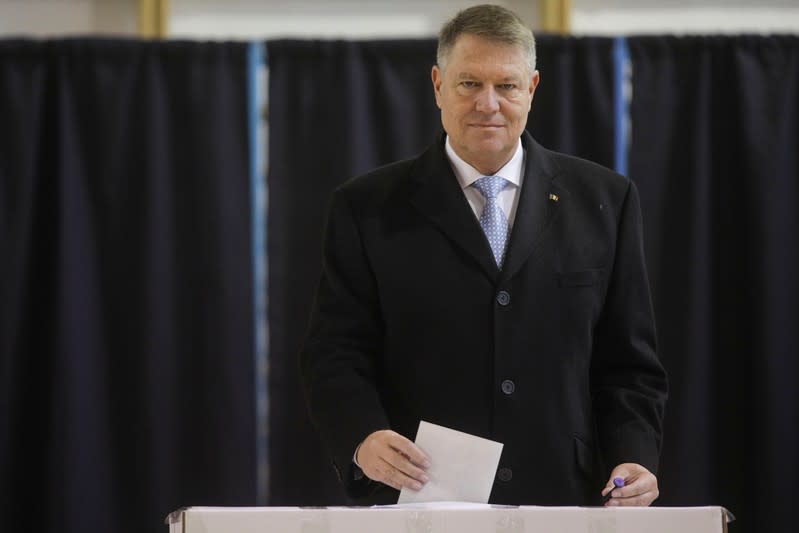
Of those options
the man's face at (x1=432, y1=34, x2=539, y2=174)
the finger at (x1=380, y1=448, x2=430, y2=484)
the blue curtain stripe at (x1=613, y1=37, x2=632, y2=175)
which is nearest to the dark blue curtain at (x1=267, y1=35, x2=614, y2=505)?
the blue curtain stripe at (x1=613, y1=37, x2=632, y2=175)

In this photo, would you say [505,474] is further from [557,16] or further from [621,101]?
[557,16]

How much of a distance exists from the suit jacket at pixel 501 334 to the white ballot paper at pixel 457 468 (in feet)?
0.67

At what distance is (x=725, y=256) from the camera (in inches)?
141

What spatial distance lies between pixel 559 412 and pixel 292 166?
1.98 m

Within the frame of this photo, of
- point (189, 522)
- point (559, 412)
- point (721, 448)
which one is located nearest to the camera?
point (189, 522)

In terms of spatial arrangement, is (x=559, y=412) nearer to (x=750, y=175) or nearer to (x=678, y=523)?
(x=678, y=523)

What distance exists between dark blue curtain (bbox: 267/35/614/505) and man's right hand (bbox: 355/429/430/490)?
184cm

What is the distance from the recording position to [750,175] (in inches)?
140

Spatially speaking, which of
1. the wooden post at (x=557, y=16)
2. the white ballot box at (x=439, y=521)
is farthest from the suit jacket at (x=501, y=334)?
the wooden post at (x=557, y=16)

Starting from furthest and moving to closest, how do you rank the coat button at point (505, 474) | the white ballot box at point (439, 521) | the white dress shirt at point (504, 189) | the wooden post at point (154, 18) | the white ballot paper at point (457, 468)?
the wooden post at point (154, 18), the white dress shirt at point (504, 189), the coat button at point (505, 474), the white ballot paper at point (457, 468), the white ballot box at point (439, 521)

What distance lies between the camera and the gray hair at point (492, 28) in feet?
6.16

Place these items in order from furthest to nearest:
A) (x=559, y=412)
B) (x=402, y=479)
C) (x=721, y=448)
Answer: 1. (x=721, y=448)
2. (x=559, y=412)
3. (x=402, y=479)

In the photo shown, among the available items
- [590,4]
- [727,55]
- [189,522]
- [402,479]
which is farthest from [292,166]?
[189,522]

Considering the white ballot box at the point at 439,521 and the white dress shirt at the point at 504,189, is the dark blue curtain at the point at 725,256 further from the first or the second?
the white ballot box at the point at 439,521
